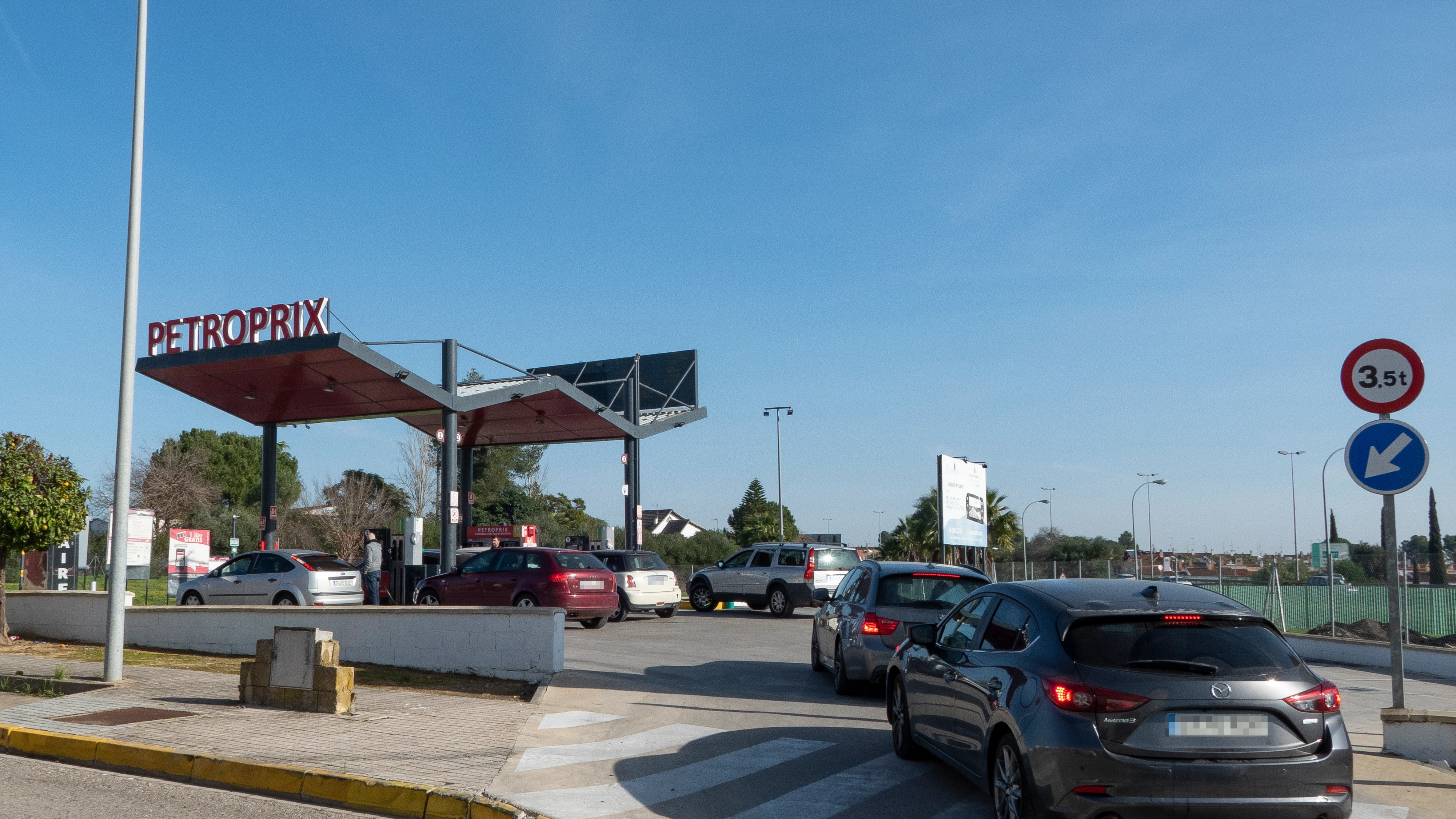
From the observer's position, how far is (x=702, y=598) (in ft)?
88.6

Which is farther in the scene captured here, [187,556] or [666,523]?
[666,523]

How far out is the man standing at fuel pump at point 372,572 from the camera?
81.6 feet

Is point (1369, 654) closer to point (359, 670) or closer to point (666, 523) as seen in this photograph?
point (359, 670)

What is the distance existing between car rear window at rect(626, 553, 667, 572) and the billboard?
6396 millimetres

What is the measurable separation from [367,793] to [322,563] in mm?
14791

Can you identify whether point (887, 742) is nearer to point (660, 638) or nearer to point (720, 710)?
point (720, 710)

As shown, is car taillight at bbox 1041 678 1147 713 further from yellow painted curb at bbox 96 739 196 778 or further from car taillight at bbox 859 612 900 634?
yellow painted curb at bbox 96 739 196 778

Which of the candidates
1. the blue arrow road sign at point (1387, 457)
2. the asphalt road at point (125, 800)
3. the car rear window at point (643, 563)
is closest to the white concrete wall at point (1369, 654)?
the blue arrow road sign at point (1387, 457)

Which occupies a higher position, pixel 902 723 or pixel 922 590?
pixel 922 590

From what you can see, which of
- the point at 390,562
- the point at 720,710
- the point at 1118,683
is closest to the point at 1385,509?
the point at 1118,683

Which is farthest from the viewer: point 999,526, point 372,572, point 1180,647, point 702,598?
point 999,526

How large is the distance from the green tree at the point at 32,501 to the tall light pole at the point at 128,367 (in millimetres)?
4374

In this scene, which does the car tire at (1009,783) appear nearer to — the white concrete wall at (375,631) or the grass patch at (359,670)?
the grass patch at (359,670)

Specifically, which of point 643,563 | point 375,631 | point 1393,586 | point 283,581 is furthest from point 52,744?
point 643,563
